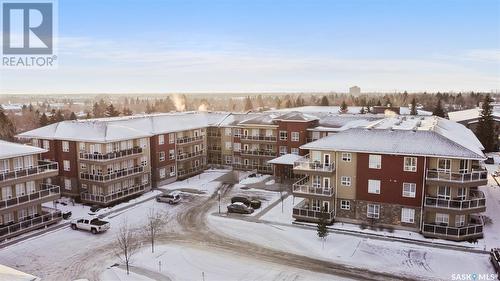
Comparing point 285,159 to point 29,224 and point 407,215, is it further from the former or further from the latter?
point 29,224

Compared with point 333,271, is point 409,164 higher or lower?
higher

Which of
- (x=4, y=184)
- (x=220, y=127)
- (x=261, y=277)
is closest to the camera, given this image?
(x=261, y=277)

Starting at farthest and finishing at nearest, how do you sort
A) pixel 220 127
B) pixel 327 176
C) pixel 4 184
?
pixel 220 127
pixel 327 176
pixel 4 184

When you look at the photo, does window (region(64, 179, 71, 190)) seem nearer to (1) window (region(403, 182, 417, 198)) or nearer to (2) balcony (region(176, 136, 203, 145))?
(2) balcony (region(176, 136, 203, 145))

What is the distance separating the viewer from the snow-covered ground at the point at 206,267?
107ft

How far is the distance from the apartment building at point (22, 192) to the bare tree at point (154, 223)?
9858 mm

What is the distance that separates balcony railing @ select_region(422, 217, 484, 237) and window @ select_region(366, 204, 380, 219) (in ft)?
15.3

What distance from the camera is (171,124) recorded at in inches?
2699

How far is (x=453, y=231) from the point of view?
129 feet

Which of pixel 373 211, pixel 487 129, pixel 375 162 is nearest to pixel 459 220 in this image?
pixel 373 211

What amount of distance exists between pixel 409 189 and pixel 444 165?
13.3 feet

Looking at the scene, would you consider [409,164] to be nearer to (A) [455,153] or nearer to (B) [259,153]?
(A) [455,153]

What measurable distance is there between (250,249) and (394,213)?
15499mm

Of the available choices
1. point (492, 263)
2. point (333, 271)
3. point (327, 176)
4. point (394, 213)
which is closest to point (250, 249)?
point (333, 271)
